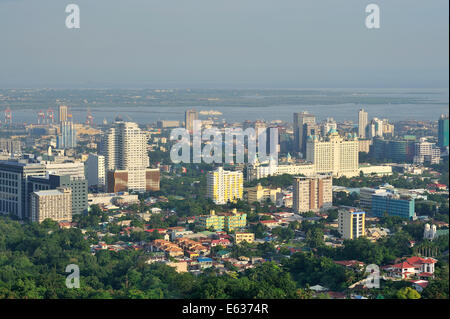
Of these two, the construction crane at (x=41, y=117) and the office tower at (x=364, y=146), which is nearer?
the office tower at (x=364, y=146)

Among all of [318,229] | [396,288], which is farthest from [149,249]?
[396,288]

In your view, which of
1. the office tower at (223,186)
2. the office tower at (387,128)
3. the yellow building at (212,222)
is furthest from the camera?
the office tower at (387,128)

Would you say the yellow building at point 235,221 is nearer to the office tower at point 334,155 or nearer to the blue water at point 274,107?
the office tower at point 334,155

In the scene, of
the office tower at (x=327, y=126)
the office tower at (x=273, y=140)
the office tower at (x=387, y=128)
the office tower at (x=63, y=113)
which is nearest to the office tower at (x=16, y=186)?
the office tower at (x=273, y=140)

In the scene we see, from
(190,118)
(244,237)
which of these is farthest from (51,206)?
(190,118)

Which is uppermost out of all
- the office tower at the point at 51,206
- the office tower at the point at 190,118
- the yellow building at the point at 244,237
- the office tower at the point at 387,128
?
the office tower at the point at 190,118
